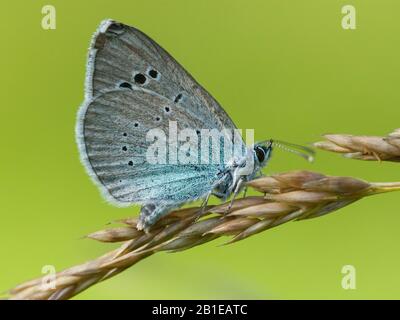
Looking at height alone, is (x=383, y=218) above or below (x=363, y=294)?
above

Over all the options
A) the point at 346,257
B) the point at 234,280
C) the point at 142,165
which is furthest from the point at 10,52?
the point at 234,280

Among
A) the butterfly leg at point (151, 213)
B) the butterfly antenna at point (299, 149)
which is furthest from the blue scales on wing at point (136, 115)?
the butterfly antenna at point (299, 149)

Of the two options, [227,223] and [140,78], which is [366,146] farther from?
[140,78]

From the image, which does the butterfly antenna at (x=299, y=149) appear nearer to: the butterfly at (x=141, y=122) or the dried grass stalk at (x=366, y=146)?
the butterfly at (x=141, y=122)

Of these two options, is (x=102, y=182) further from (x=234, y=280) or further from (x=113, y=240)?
(x=234, y=280)

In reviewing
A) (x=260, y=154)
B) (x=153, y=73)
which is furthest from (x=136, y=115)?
(x=260, y=154)

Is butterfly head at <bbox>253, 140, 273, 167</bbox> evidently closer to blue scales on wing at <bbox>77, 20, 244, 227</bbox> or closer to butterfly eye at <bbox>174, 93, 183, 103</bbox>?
blue scales on wing at <bbox>77, 20, 244, 227</bbox>

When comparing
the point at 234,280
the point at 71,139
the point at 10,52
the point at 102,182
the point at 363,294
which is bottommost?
the point at 363,294
